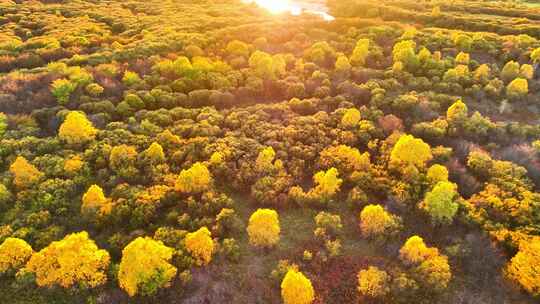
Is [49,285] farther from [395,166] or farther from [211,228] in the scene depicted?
[395,166]

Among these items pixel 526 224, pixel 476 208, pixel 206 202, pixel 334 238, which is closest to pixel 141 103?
pixel 206 202

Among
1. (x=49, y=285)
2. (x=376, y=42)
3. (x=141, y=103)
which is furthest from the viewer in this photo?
(x=376, y=42)

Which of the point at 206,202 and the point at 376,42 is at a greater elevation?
the point at 376,42

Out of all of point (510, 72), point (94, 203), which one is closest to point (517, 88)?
point (510, 72)

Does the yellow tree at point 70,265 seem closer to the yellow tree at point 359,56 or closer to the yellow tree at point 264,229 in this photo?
the yellow tree at point 264,229

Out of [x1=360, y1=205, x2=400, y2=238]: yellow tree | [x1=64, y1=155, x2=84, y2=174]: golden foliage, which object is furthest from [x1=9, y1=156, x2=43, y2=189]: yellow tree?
[x1=360, y1=205, x2=400, y2=238]: yellow tree
